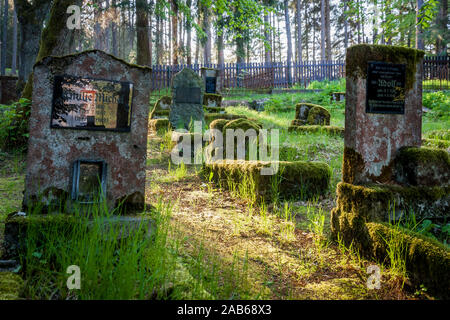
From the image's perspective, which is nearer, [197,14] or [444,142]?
[444,142]

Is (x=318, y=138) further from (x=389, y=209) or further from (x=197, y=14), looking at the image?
(x=197, y=14)

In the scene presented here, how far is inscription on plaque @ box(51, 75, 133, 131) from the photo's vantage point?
2422mm

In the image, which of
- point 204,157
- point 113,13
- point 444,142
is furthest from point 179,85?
point 113,13

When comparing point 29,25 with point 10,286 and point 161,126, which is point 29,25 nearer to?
point 161,126

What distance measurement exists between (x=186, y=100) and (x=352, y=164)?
18.6 ft

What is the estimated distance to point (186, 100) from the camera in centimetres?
786

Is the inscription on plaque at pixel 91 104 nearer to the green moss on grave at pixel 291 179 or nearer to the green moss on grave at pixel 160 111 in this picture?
the green moss on grave at pixel 291 179

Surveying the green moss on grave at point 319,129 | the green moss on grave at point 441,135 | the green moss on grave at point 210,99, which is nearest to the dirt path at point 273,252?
the green moss on grave at point 319,129

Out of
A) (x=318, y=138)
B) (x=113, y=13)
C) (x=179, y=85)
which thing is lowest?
(x=318, y=138)

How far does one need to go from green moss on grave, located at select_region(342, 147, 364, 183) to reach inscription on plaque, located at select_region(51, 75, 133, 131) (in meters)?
1.99

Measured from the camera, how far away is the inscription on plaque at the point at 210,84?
43.3 feet

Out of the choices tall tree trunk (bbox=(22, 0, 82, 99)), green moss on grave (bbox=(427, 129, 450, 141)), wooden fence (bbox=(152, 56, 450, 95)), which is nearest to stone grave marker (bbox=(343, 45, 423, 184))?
green moss on grave (bbox=(427, 129, 450, 141))

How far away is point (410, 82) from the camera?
9.73 feet
